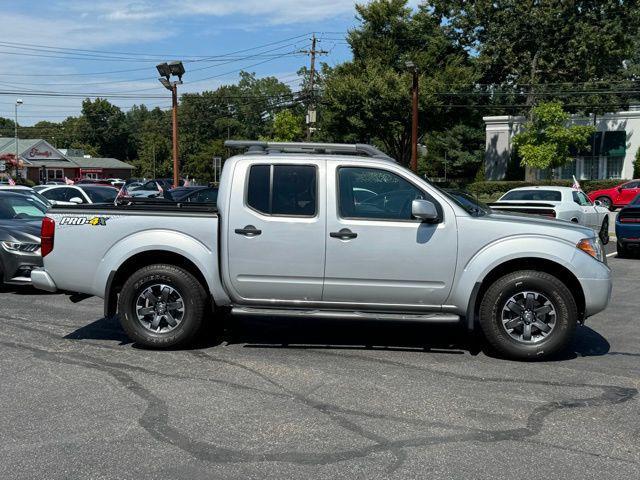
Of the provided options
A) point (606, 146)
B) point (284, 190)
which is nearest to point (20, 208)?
point (284, 190)

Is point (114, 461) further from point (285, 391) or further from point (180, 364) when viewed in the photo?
point (180, 364)

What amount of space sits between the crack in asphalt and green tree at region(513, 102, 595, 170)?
3573 centimetres

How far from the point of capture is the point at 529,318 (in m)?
6.52

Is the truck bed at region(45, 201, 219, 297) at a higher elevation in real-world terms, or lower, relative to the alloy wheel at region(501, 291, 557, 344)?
higher

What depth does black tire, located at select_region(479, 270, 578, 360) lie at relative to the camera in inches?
254

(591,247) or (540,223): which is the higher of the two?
(540,223)

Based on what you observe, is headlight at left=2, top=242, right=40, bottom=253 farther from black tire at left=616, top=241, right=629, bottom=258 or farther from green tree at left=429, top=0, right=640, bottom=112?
green tree at left=429, top=0, right=640, bottom=112

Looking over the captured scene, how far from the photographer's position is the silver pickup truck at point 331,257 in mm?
6504

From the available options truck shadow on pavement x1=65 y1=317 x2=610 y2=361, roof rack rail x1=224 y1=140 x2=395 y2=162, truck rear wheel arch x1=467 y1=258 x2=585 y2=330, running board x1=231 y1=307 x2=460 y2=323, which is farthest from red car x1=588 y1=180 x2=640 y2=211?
running board x1=231 y1=307 x2=460 y2=323

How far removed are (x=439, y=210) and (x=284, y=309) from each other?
70.4 inches

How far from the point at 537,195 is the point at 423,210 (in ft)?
38.0

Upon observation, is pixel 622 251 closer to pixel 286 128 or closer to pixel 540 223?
pixel 540 223

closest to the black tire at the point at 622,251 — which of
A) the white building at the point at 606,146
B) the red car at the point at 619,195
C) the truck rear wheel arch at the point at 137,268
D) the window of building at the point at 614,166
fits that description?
the truck rear wheel arch at the point at 137,268

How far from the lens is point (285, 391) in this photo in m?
5.63
